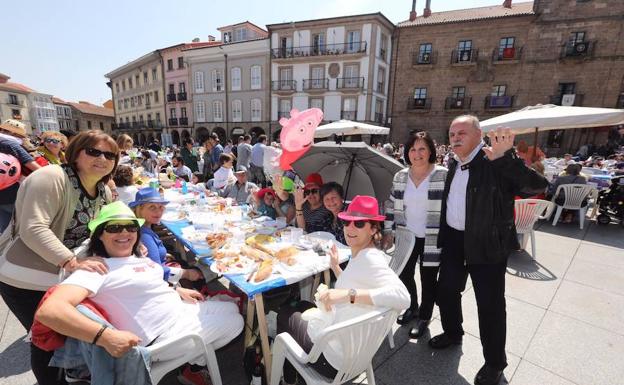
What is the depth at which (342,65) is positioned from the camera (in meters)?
21.1

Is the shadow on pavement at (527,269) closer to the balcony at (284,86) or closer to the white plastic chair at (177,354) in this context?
the white plastic chair at (177,354)

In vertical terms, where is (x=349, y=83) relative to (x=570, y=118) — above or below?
above

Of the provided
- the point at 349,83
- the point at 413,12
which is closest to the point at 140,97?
the point at 349,83

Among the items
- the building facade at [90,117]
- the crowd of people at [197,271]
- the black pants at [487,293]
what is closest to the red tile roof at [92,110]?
the building facade at [90,117]

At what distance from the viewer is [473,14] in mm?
20453

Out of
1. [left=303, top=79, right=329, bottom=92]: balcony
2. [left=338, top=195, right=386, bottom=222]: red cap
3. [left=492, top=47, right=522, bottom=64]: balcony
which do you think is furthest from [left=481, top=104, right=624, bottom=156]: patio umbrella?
[left=303, top=79, right=329, bottom=92]: balcony

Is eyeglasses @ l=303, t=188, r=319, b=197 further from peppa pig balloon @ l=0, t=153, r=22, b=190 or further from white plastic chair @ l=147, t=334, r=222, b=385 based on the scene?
peppa pig balloon @ l=0, t=153, r=22, b=190

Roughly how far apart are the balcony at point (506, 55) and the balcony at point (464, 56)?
3.69 feet

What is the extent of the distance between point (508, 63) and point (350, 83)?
34.9ft

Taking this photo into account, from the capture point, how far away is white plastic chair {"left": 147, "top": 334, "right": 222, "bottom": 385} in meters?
1.50

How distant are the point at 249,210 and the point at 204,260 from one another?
4.89ft

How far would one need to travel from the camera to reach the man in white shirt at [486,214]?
5.94 ft

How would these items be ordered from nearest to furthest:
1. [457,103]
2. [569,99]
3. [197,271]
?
[197,271] < [569,99] < [457,103]

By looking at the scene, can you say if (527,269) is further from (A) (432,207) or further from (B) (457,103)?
(B) (457,103)
